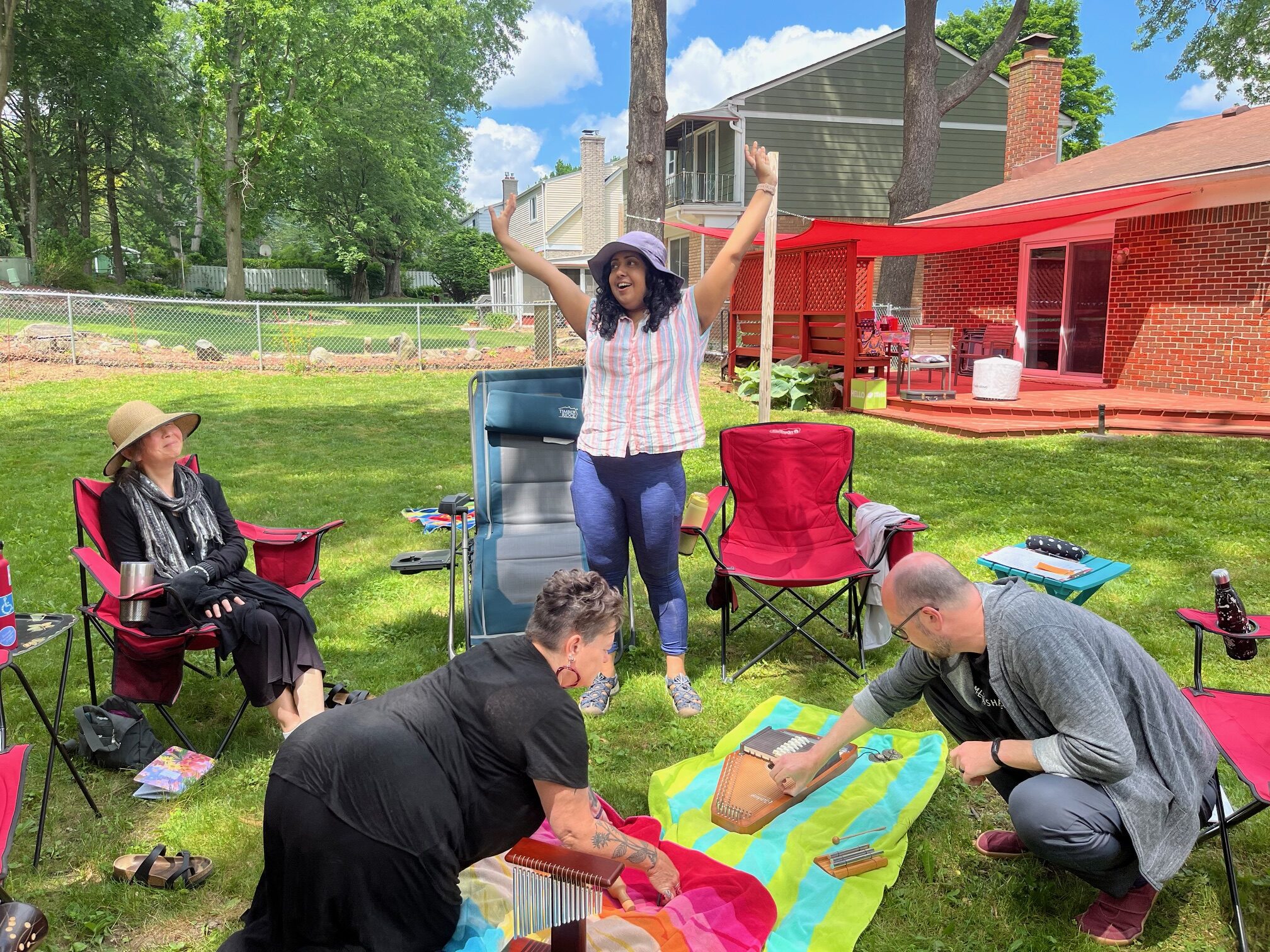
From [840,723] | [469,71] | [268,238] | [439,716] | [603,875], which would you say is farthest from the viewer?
[268,238]

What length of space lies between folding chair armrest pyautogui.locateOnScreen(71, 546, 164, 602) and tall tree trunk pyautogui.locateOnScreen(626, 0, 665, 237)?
702 cm

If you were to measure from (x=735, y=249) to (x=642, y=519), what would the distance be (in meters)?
1.07

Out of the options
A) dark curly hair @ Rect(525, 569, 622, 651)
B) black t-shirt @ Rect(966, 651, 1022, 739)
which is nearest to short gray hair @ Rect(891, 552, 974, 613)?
black t-shirt @ Rect(966, 651, 1022, 739)

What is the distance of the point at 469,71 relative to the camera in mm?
35312

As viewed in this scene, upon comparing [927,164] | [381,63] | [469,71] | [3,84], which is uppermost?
[469,71]

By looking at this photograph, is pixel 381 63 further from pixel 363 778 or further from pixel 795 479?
pixel 363 778

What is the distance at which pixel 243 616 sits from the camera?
3145 mm

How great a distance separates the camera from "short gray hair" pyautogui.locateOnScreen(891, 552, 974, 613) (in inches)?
84.8

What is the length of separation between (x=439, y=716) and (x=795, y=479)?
2.74 m

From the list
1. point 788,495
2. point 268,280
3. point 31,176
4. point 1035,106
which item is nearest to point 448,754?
point 788,495

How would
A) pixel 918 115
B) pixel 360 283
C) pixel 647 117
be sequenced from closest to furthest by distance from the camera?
1. pixel 647 117
2. pixel 918 115
3. pixel 360 283

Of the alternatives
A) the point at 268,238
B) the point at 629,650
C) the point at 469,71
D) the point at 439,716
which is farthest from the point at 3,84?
the point at 268,238

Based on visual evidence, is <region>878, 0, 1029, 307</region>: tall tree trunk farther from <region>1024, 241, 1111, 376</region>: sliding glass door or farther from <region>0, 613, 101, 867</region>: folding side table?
<region>0, 613, 101, 867</region>: folding side table

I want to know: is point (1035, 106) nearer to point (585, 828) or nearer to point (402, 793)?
point (585, 828)
